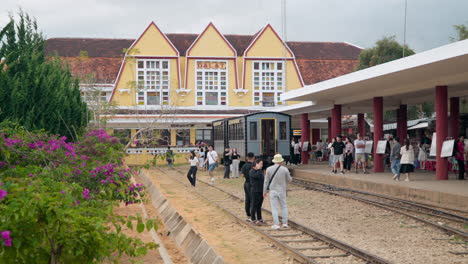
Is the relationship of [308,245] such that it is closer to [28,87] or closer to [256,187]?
[256,187]

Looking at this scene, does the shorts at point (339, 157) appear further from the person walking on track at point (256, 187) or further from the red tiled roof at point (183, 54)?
the red tiled roof at point (183, 54)

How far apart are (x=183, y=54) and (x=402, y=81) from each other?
111 feet

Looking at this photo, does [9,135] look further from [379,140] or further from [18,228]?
[379,140]

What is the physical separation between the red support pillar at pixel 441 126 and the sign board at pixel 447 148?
35cm

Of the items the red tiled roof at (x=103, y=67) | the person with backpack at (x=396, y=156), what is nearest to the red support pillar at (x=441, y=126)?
the person with backpack at (x=396, y=156)

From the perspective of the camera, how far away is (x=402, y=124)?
30.5 meters

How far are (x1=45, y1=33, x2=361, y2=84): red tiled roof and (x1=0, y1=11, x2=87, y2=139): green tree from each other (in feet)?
114

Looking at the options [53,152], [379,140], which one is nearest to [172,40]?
[379,140]

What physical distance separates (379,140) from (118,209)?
13.4 metres

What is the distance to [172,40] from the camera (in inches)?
2194

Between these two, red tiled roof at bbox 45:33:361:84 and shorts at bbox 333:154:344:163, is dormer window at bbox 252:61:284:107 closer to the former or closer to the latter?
red tiled roof at bbox 45:33:361:84

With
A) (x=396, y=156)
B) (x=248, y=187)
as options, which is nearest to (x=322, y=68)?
(x=396, y=156)

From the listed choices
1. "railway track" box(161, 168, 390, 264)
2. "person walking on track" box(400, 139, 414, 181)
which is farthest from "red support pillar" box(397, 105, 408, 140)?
"railway track" box(161, 168, 390, 264)

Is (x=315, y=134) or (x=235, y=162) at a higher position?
(x=315, y=134)
